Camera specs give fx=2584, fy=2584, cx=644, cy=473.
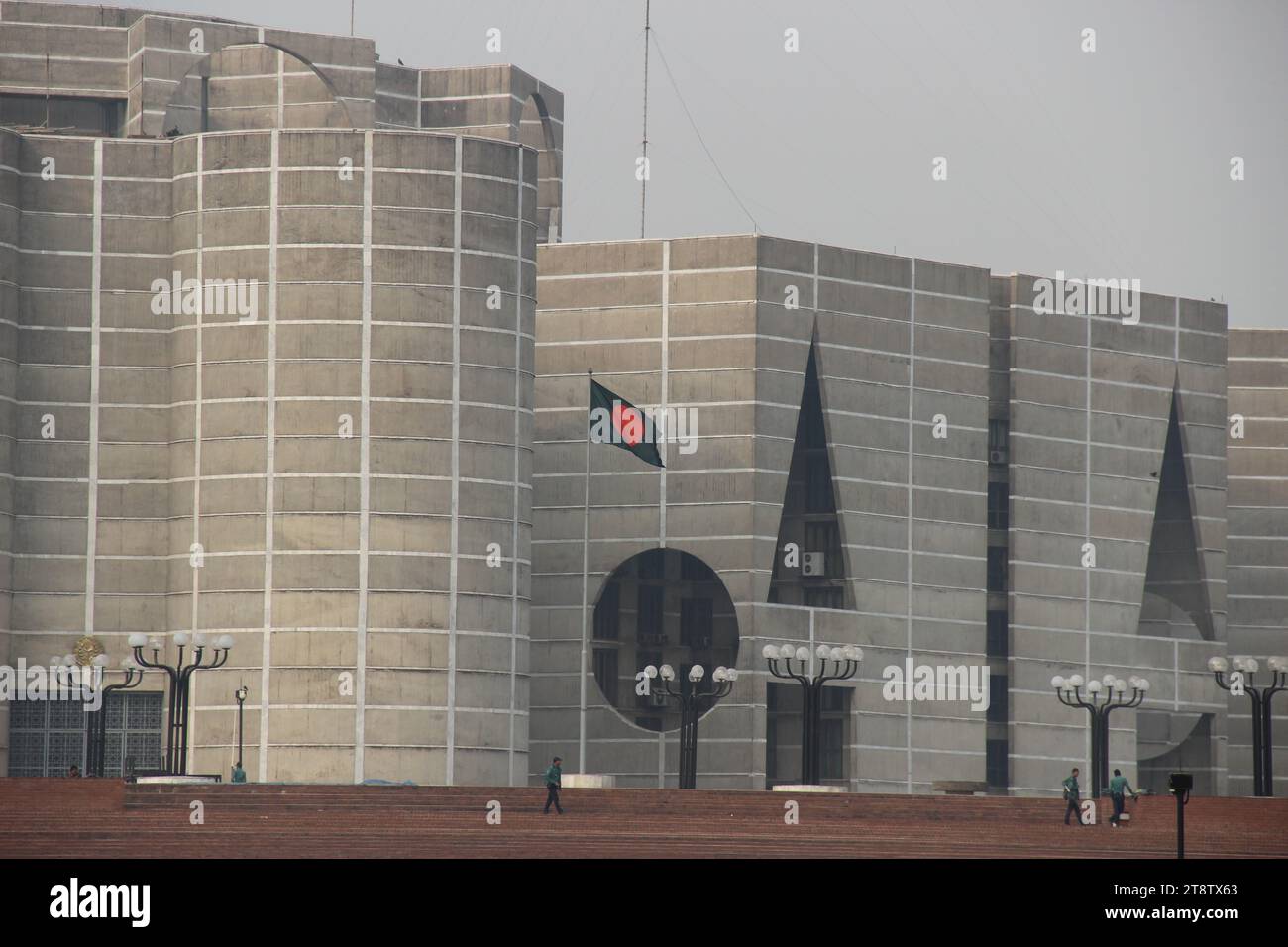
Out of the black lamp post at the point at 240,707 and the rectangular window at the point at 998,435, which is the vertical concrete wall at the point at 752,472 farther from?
the black lamp post at the point at 240,707

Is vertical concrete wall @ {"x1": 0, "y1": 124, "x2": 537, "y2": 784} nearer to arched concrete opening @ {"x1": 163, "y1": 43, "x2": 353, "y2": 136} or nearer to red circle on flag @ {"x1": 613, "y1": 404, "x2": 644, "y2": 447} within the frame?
red circle on flag @ {"x1": 613, "y1": 404, "x2": 644, "y2": 447}

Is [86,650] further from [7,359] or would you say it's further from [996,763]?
[996,763]

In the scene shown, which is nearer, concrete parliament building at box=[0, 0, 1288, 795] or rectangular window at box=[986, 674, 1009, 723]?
concrete parliament building at box=[0, 0, 1288, 795]

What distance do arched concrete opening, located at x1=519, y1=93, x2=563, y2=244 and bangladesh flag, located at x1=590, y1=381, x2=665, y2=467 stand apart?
64.8 ft

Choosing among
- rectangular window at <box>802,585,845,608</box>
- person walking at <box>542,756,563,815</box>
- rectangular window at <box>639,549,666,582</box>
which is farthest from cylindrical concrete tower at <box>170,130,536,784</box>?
person walking at <box>542,756,563,815</box>

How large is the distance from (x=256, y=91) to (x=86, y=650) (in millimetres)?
27026

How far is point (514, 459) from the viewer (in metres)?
83.8

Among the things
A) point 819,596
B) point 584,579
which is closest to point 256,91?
point 584,579

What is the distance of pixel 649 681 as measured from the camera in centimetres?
9431

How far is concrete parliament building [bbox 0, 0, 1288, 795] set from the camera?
267ft

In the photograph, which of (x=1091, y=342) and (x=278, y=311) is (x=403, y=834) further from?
(x=1091, y=342)

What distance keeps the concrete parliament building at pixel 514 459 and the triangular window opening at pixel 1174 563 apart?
6.1 inches
